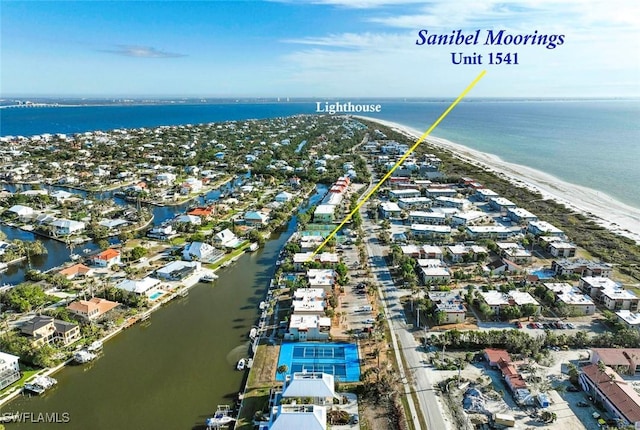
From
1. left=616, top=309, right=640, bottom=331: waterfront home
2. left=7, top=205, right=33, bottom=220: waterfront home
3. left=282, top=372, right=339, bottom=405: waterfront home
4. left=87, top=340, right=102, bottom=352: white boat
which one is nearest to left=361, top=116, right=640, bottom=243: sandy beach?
left=616, top=309, right=640, bottom=331: waterfront home

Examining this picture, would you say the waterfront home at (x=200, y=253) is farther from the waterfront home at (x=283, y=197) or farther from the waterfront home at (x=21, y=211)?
the waterfront home at (x=21, y=211)

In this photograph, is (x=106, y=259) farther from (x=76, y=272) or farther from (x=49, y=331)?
(x=49, y=331)

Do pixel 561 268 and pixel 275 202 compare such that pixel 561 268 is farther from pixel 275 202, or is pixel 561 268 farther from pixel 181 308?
pixel 275 202

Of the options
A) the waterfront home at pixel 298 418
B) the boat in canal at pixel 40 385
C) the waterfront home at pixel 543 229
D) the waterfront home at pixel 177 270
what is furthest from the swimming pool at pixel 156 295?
the waterfront home at pixel 543 229

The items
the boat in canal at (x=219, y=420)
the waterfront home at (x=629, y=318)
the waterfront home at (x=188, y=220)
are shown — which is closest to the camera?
the boat in canal at (x=219, y=420)

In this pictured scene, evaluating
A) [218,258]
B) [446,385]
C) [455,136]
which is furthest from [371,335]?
[455,136]

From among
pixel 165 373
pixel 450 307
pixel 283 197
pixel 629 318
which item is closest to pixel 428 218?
pixel 283 197
